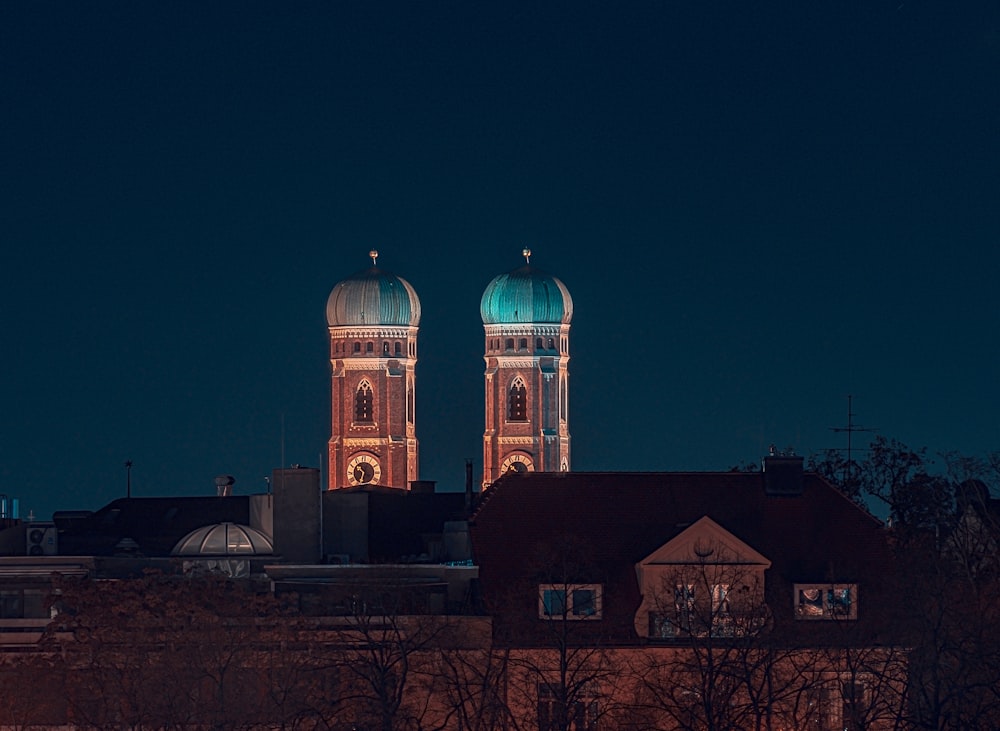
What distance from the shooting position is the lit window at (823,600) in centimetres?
8981

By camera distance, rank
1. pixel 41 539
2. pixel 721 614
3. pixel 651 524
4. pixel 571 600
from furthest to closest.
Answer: pixel 41 539, pixel 651 524, pixel 571 600, pixel 721 614

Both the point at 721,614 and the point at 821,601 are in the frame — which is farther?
the point at 821,601

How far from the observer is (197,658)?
82.8 metres

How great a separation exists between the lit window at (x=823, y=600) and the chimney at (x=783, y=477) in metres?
4.30

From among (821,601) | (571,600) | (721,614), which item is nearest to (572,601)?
(571,600)

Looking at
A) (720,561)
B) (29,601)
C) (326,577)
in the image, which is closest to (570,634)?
(720,561)

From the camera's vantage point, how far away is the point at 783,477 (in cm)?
9481

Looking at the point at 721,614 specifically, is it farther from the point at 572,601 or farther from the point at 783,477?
the point at 783,477

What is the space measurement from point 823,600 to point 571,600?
6.35m

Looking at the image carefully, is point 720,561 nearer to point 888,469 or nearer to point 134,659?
point 134,659

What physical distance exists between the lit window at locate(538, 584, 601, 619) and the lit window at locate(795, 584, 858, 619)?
4.95 m

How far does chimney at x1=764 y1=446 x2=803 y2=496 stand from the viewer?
3723 inches

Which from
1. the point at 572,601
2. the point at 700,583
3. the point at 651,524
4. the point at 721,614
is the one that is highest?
the point at 651,524

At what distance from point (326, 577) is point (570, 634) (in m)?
10.8
